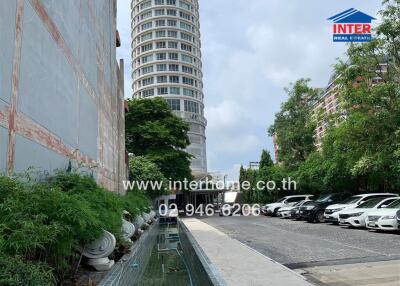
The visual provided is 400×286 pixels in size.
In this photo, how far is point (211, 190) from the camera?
56.7 m

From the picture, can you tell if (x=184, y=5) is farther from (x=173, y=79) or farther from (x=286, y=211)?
(x=286, y=211)

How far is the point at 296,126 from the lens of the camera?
3812cm

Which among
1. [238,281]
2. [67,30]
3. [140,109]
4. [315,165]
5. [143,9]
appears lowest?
[238,281]

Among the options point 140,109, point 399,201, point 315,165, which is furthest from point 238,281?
point 140,109

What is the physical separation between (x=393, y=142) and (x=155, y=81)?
255 ft

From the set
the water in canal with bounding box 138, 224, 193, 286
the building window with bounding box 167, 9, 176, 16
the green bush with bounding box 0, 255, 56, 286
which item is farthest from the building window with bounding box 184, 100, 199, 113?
the green bush with bounding box 0, 255, 56, 286

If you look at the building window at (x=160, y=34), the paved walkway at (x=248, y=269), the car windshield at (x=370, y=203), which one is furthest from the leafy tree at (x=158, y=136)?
the building window at (x=160, y=34)

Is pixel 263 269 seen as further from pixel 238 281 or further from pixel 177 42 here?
pixel 177 42

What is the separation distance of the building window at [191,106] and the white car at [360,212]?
74488mm

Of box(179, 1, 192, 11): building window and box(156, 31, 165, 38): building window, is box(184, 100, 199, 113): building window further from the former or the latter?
box(179, 1, 192, 11): building window

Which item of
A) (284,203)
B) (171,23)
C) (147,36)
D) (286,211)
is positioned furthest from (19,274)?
(147,36)

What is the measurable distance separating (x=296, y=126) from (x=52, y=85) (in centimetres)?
3093

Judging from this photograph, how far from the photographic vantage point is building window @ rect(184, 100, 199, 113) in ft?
310

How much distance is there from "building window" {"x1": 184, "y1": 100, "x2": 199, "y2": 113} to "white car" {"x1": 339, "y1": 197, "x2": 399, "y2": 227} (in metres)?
74.5
